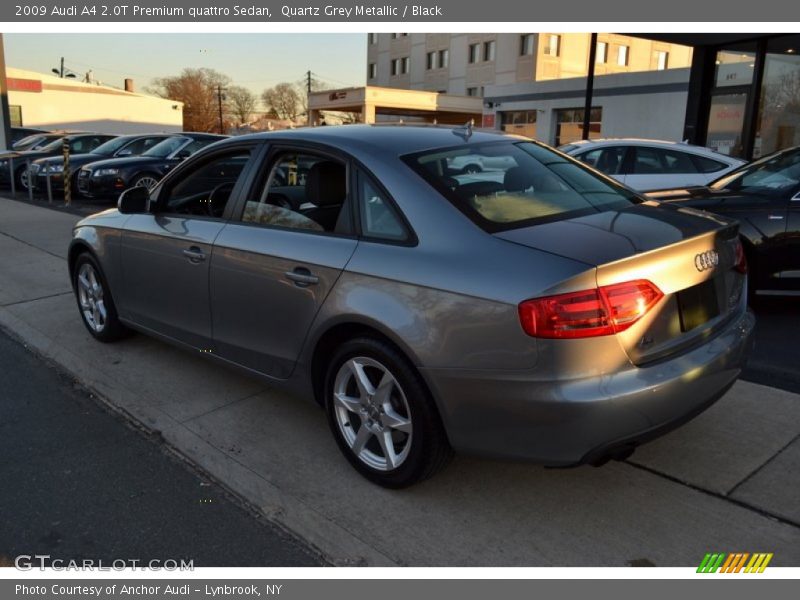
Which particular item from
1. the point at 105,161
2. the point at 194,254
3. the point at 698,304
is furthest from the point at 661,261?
the point at 105,161

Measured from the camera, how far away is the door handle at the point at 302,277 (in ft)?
Answer: 11.0

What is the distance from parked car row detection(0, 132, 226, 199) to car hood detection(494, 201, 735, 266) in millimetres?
12061

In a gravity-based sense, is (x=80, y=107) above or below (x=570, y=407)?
above

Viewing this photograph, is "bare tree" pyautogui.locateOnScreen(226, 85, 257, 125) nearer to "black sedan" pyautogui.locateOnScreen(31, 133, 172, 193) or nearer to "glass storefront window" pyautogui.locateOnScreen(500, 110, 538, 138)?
"glass storefront window" pyautogui.locateOnScreen(500, 110, 538, 138)

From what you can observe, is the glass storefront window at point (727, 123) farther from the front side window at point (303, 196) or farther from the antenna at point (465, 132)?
the front side window at point (303, 196)

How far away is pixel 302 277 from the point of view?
11.1 feet

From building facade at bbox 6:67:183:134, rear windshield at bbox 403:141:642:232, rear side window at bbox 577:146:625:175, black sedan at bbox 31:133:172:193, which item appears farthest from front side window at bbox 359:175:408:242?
building facade at bbox 6:67:183:134

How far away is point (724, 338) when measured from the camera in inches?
121

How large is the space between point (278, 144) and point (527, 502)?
2.33 meters

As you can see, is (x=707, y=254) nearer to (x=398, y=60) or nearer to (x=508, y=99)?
(x=508, y=99)

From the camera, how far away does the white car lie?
898 centimetres

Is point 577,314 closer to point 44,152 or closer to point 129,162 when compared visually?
point 129,162

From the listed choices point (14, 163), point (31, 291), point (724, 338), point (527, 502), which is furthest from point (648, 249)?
point (14, 163)

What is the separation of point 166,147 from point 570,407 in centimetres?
1402
